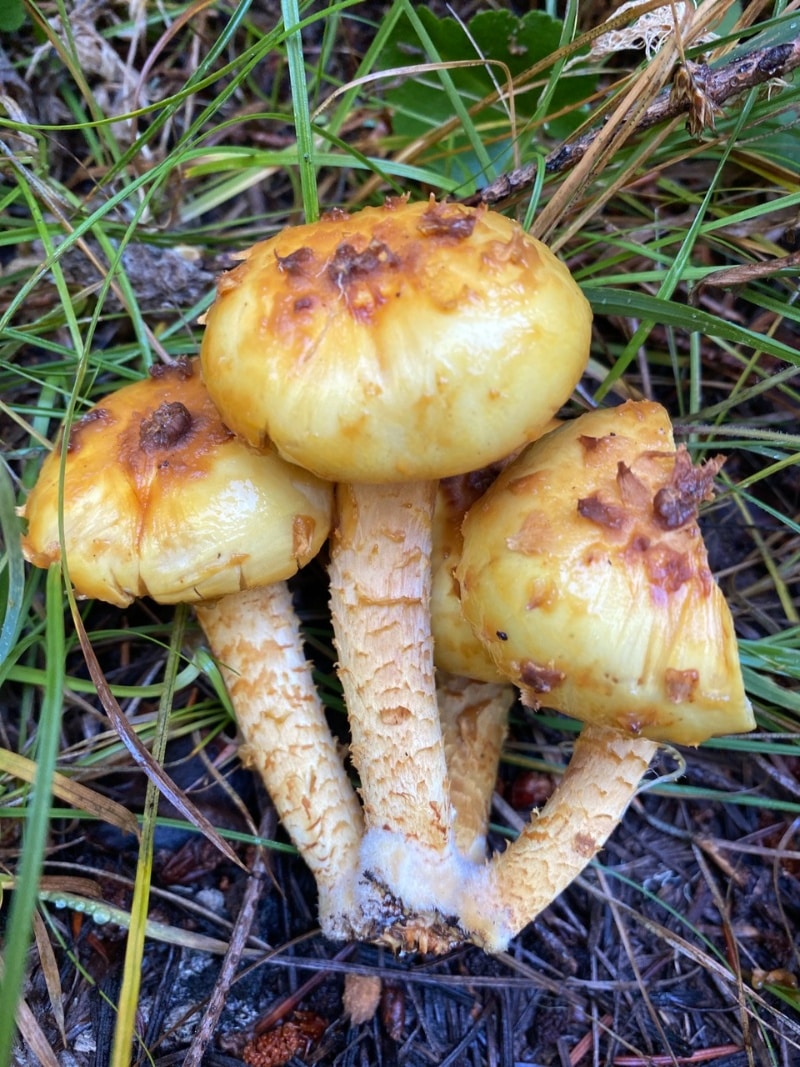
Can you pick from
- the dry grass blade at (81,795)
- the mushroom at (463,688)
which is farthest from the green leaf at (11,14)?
the dry grass blade at (81,795)

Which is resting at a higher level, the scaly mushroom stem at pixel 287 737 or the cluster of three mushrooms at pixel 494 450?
the cluster of three mushrooms at pixel 494 450

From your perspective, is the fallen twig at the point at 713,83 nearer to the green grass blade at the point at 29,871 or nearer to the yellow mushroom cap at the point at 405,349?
the yellow mushroom cap at the point at 405,349

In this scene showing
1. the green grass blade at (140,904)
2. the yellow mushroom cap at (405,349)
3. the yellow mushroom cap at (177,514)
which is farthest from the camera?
the yellow mushroom cap at (177,514)

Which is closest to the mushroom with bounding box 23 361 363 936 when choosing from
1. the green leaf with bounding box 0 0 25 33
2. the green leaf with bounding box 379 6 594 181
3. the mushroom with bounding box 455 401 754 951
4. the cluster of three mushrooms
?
the cluster of three mushrooms

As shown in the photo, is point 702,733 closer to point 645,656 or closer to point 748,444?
point 645,656

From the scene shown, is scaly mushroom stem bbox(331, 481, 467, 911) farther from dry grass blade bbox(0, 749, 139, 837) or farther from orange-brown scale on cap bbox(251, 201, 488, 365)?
dry grass blade bbox(0, 749, 139, 837)

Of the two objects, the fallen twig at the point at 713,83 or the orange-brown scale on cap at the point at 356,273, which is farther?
the fallen twig at the point at 713,83

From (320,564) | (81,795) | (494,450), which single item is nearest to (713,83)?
(494,450)
